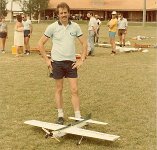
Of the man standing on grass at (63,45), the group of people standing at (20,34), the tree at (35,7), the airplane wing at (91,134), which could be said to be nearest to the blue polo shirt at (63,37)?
the man standing on grass at (63,45)

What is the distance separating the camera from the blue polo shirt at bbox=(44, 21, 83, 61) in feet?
23.0

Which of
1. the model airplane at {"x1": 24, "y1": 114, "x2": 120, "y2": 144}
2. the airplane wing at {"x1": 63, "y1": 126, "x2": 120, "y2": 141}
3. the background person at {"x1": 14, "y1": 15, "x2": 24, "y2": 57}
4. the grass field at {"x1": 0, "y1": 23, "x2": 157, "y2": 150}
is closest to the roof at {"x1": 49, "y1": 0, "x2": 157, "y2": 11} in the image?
the background person at {"x1": 14, "y1": 15, "x2": 24, "y2": 57}

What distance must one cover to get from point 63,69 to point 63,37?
0.52m

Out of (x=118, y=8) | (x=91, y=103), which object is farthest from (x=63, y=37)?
(x=118, y=8)

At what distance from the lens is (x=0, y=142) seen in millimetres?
6449

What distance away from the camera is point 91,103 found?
30.0 feet

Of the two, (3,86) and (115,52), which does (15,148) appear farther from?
(115,52)

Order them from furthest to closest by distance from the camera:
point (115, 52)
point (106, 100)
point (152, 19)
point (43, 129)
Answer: point (152, 19), point (115, 52), point (106, 100), point (43, 129)

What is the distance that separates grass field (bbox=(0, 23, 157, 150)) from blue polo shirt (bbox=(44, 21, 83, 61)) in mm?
1216

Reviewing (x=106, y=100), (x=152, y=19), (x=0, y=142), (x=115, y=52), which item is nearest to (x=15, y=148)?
(x=0, y=142)

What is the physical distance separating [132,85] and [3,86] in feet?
10.5

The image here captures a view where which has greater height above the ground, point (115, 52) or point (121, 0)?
point (121, 0)

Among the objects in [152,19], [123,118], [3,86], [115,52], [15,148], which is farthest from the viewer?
[152,19]

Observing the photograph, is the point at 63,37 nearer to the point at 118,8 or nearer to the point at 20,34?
the point at 20,34
